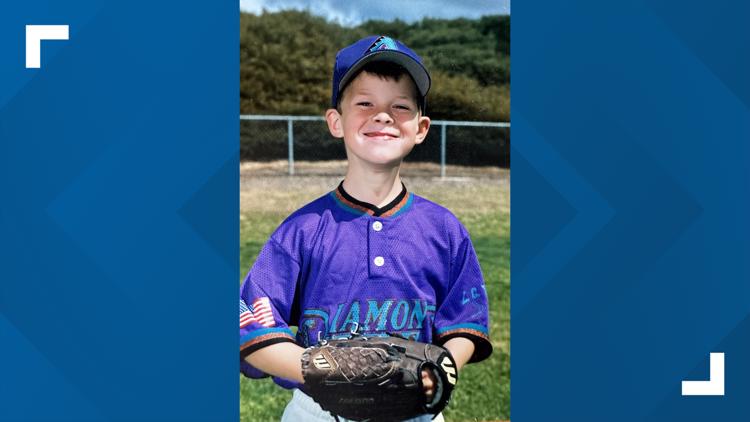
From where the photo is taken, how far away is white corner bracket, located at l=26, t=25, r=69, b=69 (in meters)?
2.82

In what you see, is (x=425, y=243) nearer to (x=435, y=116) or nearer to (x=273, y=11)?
(x=435, y=116)

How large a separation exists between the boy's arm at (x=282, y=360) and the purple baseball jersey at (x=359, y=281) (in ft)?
0.08

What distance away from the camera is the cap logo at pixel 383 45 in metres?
2.58

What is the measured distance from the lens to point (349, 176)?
266cm

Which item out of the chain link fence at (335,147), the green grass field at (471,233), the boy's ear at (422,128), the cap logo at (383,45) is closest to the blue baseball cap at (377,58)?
the cap logo at (383,45)

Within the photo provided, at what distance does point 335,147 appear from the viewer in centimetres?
473

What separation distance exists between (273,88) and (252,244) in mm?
1828

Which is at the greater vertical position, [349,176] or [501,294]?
[349,176]
